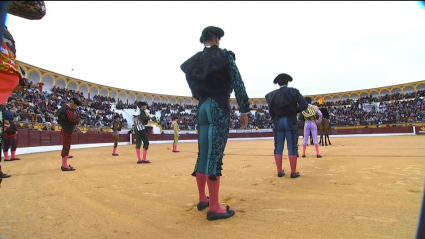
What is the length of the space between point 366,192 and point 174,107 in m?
40.9

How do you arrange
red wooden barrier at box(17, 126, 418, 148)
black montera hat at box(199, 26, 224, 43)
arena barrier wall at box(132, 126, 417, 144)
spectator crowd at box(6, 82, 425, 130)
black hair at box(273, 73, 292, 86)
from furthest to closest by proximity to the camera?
1. arena barrier wall at box(132, 126, 417, 144)
2. spectator crowd at box(6, 82, 425, 130)
3. red wooden barrier at box(17, 126, 418, 148)
4. black hair at box(273, 73, 292, 86)
5. black montera hat at box(199, 26, 224, 43)

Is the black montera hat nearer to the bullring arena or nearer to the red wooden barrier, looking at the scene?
the bullring arena

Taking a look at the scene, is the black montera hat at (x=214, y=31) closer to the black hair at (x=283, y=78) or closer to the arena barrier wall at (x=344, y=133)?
the black hair at (x=283, y=78)

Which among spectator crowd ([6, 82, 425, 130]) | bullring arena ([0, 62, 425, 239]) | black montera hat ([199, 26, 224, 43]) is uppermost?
spectator crowd ([6, 82, 425, 130])

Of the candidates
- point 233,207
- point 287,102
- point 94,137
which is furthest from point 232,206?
point 94,137

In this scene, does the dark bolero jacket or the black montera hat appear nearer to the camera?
the black montera hat

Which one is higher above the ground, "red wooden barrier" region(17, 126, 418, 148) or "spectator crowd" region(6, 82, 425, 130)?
Answer: "spectator crowd" region(6, 82, 425, 130)

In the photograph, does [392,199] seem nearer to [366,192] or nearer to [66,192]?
[366,192]

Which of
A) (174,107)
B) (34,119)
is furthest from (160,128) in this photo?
(34,119)

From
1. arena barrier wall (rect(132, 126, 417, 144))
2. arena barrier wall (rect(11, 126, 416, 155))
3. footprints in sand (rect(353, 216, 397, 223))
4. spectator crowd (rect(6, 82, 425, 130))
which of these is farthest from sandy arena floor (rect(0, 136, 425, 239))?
arena barrier wall (rect(132, 126, 417, 144))

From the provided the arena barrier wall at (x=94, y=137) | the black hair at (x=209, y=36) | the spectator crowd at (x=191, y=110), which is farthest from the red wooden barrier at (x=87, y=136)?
the black hair at (x=209, y=36)

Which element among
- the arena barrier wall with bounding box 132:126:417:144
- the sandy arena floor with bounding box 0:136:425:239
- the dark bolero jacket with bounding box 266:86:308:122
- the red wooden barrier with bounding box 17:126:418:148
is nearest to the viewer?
the sandy arena floor with bounding box 0:136:425:239

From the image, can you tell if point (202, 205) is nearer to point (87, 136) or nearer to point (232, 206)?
point (232, 206)

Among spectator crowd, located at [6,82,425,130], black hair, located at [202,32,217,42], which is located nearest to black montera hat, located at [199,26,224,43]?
black hair, located at [202,32,217,42]
